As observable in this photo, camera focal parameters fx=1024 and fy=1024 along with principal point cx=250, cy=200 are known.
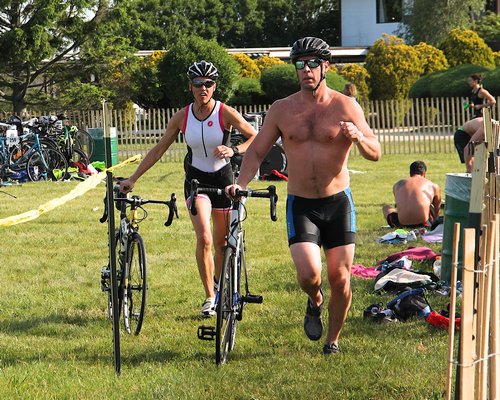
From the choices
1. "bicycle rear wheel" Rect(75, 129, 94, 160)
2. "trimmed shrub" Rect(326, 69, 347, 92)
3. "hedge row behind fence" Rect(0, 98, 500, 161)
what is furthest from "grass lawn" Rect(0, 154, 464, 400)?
"trimmed shrub" Rect(326, 69, 347, 92)

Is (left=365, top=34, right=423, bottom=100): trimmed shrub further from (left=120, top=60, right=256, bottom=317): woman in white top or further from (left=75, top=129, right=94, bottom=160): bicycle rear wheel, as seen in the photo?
(left=120, top=60, right=256, bottom=317): woman in white top

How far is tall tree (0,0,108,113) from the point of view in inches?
1256

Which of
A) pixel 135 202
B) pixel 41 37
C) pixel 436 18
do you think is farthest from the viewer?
pixel 436 18

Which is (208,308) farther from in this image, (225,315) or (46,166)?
(46,166)

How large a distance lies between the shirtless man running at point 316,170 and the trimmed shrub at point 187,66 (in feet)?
101

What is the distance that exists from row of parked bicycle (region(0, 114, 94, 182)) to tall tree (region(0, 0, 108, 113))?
10396mm

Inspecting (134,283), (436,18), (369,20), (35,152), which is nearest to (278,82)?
(436,18)

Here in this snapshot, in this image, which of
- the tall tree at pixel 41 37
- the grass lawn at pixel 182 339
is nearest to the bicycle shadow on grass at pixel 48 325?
the grass lawn at pixel 182 339

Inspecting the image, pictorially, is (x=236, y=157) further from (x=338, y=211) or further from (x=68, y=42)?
(x=68, y=42)

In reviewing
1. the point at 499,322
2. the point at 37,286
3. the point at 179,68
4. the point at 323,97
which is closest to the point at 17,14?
the point at 179,68

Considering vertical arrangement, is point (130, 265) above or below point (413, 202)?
above

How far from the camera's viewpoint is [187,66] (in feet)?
125

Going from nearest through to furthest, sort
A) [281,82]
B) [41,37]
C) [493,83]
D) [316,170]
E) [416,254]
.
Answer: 1. [316,170]
2. [416,254]
3. [41,37]
4. [493,83]
5. [281,82]

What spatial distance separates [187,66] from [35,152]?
17433 mm
